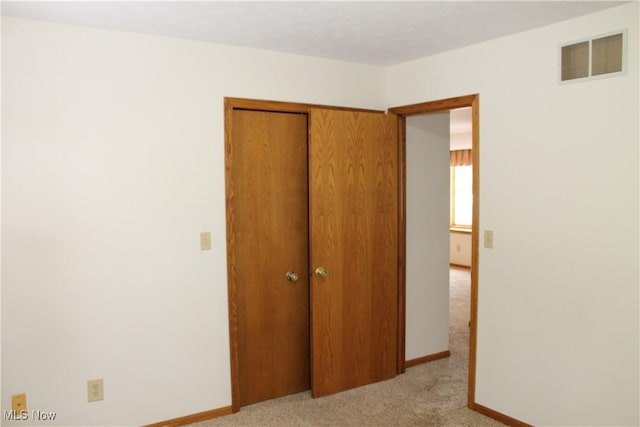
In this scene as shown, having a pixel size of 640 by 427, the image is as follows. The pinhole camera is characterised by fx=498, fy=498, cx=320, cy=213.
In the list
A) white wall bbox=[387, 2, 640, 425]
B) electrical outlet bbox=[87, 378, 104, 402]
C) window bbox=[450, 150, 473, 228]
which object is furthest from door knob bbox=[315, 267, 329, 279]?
window bbox=[450, 150, 473, 228]

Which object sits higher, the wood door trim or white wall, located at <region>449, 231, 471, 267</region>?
the wood door trim

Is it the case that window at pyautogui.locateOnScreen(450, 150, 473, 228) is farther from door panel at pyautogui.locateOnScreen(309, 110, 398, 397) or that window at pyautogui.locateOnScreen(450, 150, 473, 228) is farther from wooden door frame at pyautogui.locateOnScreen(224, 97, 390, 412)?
wooden door frame at pyautogui.locateOnScreen(224, 97, 390, 412)

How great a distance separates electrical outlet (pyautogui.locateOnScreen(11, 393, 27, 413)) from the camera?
8.36 feet

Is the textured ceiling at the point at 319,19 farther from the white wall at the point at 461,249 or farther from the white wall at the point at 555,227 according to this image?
the white wall at the point at 461,249

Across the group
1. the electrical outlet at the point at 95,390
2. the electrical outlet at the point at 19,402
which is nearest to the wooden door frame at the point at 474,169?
the electrical outlet at the point at 95,390

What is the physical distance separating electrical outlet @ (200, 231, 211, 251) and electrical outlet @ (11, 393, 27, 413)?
3.89ft

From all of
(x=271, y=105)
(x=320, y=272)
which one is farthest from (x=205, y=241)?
(x=271, y=105)

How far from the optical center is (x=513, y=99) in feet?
9.45

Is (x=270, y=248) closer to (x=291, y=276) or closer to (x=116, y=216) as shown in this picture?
(x=291, y=276)

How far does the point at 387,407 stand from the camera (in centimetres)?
322

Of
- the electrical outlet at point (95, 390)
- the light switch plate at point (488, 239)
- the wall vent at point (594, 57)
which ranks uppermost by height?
the wall vent at point (594, 57)

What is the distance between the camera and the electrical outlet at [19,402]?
2.55 metres

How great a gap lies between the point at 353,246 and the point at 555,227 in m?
1.29

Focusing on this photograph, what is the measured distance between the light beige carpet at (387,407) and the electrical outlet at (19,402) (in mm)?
943
